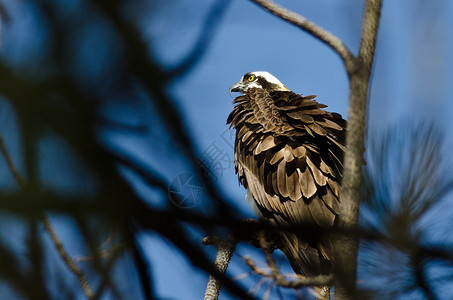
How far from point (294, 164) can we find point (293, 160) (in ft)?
0.11

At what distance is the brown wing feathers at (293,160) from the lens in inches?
153

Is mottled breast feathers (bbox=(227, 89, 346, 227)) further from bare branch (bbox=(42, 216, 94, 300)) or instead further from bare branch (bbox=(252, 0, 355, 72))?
bare branch (bbox=(42, 216, 94, 300))

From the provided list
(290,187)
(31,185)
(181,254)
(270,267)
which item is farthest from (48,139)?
(290,187)

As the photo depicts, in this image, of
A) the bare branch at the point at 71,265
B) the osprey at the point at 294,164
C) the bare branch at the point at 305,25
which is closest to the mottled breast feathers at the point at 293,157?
the osprey at the point at 294,164

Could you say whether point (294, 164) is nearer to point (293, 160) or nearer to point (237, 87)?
point (293, 160)

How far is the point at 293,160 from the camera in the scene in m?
4.04

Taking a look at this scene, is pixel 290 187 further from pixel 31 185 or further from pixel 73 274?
pixel 31 185

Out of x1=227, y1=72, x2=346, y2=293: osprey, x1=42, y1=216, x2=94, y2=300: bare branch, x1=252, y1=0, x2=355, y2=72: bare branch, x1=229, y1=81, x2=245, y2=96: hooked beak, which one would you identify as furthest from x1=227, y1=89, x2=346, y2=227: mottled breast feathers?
x1=42, y1=216, x2=94, y2=300: bare branch

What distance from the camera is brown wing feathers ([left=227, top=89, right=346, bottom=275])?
3.88 metres

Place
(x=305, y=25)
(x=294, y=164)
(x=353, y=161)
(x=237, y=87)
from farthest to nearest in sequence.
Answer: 1. (x=237, y=87)
2. (x=294, y=164)
3. (x=305, y=25)
4. (x=353, y=161)

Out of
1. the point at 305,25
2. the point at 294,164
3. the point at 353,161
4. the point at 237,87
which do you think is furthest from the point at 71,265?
the point at 237,87

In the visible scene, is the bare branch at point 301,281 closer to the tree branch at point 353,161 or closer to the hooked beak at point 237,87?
the tree branch at point 353,161

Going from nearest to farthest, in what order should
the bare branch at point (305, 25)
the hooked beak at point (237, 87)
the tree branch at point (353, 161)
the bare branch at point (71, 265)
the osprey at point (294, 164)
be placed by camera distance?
the bare branch at point (71, 265) → the tree branch at point (353, 161) → the bare branch at point (305, 25) → the osprey at point (294, 164) → the hooked beak at point (237, 87)

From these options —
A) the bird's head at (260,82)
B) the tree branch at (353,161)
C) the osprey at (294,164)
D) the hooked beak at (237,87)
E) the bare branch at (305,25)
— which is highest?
the bird's head at (260,82)
